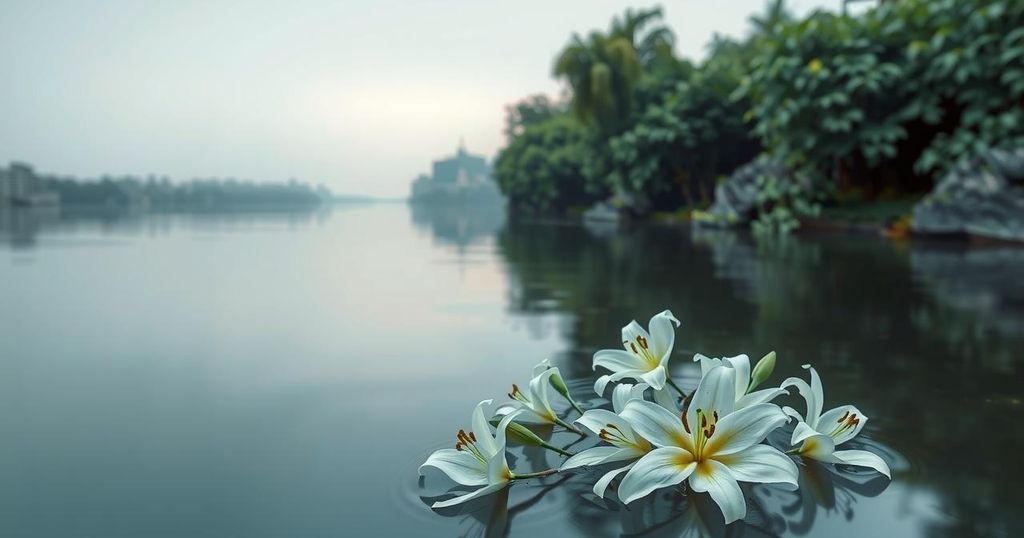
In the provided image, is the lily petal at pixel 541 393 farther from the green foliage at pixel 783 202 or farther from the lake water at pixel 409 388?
the green foliage at pixel 783 202

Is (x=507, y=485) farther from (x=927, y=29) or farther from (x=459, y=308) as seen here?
(x=927, y=29)

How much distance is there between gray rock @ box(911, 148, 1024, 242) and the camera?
30.0ft

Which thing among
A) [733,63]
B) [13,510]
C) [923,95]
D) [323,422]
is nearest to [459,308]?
[323,422]

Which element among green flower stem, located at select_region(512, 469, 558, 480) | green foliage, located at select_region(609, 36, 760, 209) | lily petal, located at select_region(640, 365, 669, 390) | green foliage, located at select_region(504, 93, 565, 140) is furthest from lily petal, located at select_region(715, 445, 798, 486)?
green foliage, located at select_region(504, 93, 565, 140)

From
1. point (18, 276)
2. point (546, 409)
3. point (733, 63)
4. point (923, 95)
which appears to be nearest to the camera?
point (546, 409)

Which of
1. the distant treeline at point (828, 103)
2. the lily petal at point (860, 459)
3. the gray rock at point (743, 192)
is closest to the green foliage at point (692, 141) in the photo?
the distant treeline at point (828, 103)

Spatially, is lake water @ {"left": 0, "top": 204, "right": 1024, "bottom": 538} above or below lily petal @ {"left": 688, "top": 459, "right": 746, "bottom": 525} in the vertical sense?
below

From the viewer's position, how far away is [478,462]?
1.30 m

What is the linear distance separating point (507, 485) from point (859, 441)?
33.6 inches

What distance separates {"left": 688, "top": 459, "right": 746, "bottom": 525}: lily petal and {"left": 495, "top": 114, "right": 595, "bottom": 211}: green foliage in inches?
995

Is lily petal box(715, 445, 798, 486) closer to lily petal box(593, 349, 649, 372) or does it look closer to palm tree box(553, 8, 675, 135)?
lily petal box(593, 349, 649, 372)

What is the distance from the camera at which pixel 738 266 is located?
21.1ft

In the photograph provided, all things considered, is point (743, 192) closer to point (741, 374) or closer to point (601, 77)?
point (601, 77)

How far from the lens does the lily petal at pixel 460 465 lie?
1.27 m
